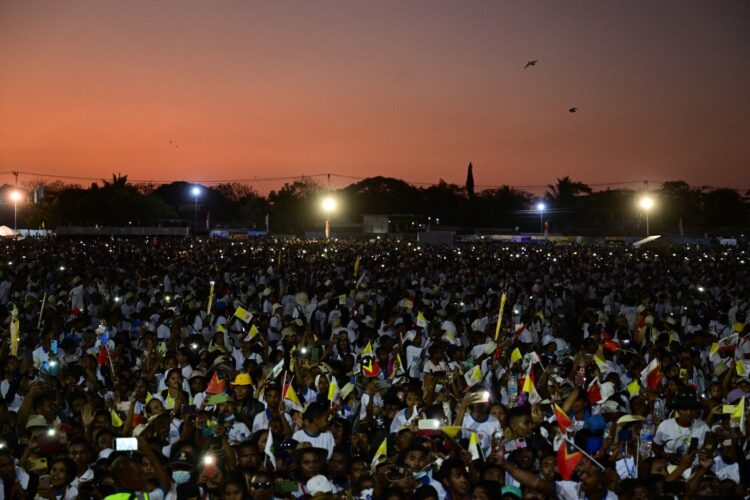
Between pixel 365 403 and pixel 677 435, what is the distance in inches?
103

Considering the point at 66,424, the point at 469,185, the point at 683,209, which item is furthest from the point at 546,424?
the point at 469,185

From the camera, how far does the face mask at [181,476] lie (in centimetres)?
473

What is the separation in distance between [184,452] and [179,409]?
123cm

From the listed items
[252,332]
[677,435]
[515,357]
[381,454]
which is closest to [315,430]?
[381,454]

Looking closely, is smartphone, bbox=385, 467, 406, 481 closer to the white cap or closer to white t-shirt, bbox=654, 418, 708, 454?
the white cap

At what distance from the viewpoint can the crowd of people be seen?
4.64m

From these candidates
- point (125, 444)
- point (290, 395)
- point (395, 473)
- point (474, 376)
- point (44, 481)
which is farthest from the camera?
point (474, 376)

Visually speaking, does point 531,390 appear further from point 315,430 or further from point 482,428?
point 315,430

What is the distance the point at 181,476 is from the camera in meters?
4.73

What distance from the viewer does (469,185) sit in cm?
8219

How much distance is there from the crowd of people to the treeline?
2057 inches

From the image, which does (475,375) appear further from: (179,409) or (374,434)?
(179,409)

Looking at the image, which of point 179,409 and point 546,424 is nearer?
point 546,424

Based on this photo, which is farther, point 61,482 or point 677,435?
point 677,435
